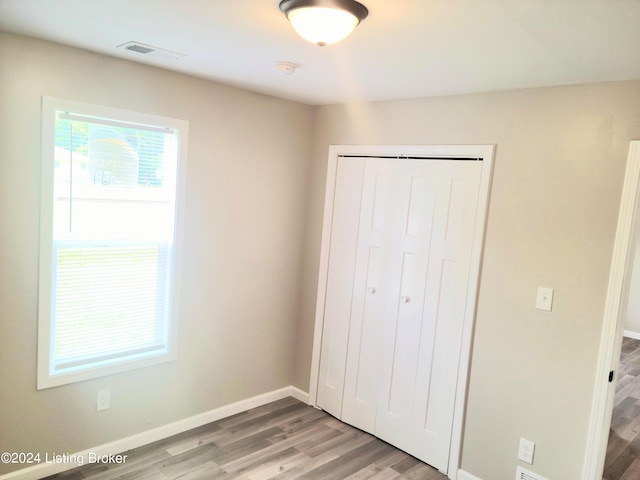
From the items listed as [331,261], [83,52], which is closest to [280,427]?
[331,261]

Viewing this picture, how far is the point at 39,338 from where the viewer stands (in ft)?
8.27

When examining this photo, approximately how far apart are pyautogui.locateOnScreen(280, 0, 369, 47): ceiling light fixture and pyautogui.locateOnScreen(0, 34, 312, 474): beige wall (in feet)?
4.86

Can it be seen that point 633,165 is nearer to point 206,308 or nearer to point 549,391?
point 549,391

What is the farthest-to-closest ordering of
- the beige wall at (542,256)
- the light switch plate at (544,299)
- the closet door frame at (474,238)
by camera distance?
the closet door frame at (474,238) < the light switch plate at (544,299) < the beige wall at (542,256)

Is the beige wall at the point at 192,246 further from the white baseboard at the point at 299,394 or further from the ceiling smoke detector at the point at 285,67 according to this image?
the ceiling smoke detector at the point at 285,67

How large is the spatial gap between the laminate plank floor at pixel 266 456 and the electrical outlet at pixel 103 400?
333mm

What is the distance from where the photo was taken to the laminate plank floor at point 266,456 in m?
→ 2.80

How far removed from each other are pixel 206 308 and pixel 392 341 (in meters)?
1.31

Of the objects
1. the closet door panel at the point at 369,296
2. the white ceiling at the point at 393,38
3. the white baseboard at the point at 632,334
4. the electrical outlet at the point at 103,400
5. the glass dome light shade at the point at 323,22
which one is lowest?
the white baseboard at the point at 632,334

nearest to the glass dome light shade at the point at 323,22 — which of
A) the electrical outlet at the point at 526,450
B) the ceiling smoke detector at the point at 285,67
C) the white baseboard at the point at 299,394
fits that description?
the ceiling smoke detector at the point at 285,67

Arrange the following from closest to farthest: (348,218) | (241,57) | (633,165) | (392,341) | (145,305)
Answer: (633,165) → (241,57) → (145,305) → (392,341) → (348,218)

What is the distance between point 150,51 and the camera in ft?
7.97

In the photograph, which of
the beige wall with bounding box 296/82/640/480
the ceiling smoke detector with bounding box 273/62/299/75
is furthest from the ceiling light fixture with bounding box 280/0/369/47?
the beige wall with bounding box 296/82/640/480

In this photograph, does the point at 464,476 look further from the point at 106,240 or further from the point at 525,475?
the point at 106,240
